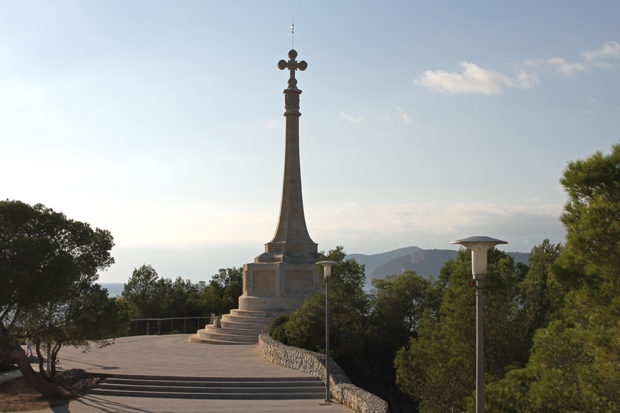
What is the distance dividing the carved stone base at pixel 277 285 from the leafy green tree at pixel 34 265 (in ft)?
36.8

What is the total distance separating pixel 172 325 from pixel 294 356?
1668 centimetres

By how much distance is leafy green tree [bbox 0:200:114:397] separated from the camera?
13.3m

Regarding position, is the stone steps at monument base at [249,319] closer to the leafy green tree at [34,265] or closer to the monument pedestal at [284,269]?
the monument pedestal at [284,269]

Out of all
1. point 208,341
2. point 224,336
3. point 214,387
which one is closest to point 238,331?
point 224,336

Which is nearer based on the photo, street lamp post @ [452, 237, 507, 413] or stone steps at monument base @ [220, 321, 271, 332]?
street lamp post @ [452, 237, 507, 413]

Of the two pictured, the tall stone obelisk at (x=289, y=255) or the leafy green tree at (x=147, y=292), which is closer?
the tall stone obelisk at (x=289, y=255)

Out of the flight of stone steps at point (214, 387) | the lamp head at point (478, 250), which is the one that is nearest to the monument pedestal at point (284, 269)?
the flight of stone steps at point (214, 387)

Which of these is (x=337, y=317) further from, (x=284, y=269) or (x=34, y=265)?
(x=34, y=265)

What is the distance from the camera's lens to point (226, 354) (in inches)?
810

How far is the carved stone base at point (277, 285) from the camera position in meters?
26.1

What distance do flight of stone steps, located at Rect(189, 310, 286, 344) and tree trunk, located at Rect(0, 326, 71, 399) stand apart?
964 centimetres

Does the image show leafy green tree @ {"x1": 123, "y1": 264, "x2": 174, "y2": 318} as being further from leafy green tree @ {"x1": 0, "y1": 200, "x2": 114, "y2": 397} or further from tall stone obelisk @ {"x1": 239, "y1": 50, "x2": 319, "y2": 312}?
leafy green tree @ {"x1": 0, "y1": 200, "x2": 114, "y2": 397}

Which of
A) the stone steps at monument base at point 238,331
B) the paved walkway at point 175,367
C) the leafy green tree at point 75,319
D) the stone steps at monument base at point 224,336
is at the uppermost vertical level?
the leafy green tree at point 75,319

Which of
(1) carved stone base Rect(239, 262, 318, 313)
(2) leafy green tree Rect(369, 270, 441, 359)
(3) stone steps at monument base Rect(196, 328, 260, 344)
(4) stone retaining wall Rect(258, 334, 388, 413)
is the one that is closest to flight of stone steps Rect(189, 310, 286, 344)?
(3) stone steps at monument base Rect(196, 328, 260, 344)
